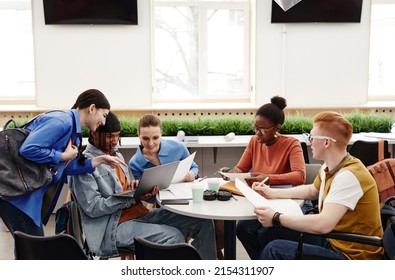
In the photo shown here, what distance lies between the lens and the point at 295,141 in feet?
10.5

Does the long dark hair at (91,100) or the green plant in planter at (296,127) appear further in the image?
the green plant in planter at (296,127)

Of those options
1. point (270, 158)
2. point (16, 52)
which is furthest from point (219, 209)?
point (16, 52)

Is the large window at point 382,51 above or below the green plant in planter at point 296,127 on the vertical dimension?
above

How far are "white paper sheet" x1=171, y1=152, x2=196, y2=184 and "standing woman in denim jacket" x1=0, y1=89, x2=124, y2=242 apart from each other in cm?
41

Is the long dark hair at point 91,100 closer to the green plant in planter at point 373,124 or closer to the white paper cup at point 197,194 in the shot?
the white paper cup at point 197,194

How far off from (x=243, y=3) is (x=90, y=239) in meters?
6.52

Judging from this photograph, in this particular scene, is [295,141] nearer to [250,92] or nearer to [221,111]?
[221,111]

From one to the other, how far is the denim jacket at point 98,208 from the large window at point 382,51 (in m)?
7.17

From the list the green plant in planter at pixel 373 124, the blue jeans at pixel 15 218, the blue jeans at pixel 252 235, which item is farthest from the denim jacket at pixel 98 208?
the green plant in planter at pixel 373 124

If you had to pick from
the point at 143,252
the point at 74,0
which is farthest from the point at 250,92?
the point at 143,252

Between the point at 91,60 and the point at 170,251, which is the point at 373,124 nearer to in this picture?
the point at 170,251

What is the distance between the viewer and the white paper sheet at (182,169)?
292cm

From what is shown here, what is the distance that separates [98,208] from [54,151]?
404 millimetres

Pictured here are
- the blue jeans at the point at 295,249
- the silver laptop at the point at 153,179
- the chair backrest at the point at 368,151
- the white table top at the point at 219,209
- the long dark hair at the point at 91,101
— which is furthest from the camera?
the chair backrest at the point at 368,151
